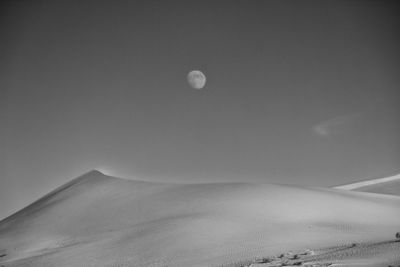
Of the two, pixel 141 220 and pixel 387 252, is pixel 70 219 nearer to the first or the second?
pixel 141 220

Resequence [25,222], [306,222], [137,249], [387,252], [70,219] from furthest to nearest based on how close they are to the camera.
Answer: [25,222]
[70,219]
[306,222]
[137,249]
[387,252]

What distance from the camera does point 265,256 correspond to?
1520 cm

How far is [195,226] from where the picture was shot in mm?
22281

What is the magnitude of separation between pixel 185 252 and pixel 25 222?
84.7 ft

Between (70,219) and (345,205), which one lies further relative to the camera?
(70,219)

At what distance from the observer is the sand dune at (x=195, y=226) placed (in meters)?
17.9

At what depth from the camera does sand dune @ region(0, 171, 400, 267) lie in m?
17.9

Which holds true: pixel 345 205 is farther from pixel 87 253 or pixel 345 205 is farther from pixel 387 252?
pixel 87 253

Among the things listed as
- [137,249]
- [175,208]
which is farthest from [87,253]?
[175,208]

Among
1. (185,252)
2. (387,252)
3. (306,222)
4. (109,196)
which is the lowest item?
(387,252)

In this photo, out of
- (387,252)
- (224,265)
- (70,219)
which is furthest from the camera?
(70,219)

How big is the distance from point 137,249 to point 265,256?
24.6 feet

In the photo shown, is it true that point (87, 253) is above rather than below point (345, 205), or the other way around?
below

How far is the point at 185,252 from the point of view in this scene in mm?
18109
